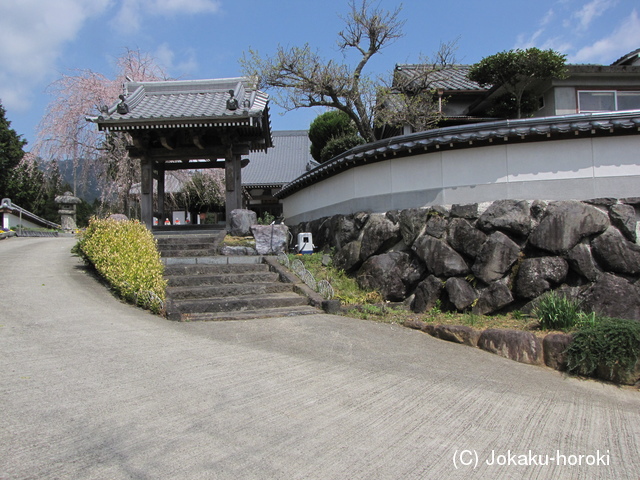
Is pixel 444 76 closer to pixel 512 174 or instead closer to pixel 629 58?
pixel 629 58

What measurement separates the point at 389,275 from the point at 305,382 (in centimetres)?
415

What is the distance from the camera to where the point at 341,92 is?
46.5ft

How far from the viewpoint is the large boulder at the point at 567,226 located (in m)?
6.90

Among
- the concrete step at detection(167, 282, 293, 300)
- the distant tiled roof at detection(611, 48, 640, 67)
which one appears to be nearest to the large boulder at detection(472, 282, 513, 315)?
the concrete step at detection(167, 282, 293, 300)

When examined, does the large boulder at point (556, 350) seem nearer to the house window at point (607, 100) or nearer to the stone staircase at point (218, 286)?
the stone staircase at point (218, 286)

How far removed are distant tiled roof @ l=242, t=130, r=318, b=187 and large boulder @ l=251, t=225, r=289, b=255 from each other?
12088mm

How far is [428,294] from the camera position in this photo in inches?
302

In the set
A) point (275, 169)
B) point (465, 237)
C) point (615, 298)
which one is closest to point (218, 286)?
point (465, 237)

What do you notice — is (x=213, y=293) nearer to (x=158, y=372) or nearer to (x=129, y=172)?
(x=158, y=372)

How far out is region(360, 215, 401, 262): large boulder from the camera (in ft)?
27.8

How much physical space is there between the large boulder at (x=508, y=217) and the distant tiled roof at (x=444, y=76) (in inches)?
336

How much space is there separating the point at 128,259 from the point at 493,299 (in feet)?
20.1

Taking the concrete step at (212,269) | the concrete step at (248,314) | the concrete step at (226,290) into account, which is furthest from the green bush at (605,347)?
the concrete step at (212,269)

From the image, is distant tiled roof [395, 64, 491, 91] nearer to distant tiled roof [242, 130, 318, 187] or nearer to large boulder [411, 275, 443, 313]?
distant tiled roof [242, 130, 318, 187]
